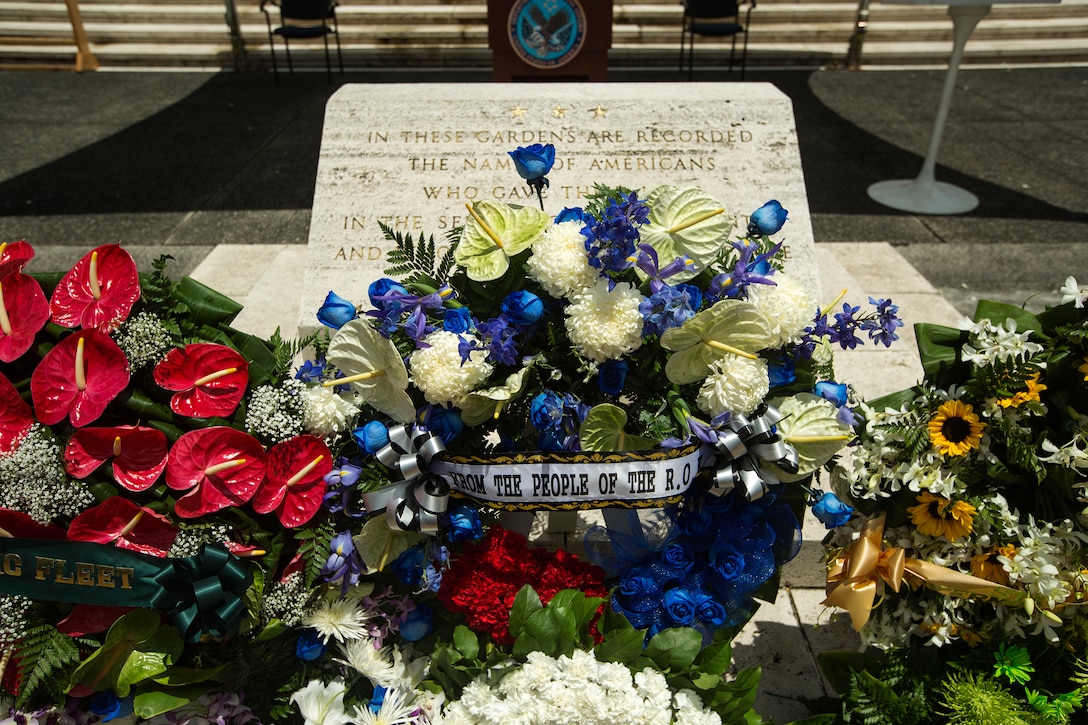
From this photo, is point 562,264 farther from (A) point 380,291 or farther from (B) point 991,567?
(B) point 991,567

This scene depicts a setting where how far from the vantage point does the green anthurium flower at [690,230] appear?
5.87ft

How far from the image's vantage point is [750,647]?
2461 mm

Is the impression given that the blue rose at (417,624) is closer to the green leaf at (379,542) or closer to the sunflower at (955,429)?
the green leaf at (379,542)

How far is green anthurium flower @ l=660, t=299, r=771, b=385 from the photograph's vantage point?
62.9 inches

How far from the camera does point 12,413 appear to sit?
1804mm

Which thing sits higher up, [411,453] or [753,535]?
[411,453]

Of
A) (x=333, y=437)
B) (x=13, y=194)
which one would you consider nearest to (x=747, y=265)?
(x=333, y=437)

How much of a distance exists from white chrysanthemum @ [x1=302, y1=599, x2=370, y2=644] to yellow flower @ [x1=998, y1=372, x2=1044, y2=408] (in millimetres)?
1652

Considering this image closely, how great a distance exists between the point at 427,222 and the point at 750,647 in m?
2.08

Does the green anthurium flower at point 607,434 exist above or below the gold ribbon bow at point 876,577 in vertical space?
above

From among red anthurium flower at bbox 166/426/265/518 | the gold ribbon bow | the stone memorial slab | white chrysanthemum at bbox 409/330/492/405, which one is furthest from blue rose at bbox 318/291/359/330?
the gold ribbon bow

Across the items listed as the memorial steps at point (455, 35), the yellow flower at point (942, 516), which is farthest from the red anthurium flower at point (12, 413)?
the memorial steps at point (455, 35)

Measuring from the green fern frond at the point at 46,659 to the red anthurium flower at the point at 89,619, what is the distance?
0.02 m

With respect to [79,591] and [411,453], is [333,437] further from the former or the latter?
[79,591]
